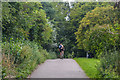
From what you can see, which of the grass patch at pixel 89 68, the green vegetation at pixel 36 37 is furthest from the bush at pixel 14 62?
the grass patch at pixel 89 68

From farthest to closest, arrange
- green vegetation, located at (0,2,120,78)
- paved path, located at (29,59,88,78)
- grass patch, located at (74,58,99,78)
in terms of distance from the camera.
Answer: grass patch, located at (74,58,99,78)
paved path, located at (29,59,88,78)
green vegetation, located at (0,2,120,78)

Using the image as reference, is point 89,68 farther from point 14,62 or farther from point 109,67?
point 14,62

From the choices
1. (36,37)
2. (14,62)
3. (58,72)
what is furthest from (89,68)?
(36,37)

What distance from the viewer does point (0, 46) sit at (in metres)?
9.95

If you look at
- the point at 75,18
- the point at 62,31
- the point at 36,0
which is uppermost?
the point at 36,0

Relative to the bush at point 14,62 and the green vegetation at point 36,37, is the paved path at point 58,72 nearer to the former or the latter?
the green vegetation at point 36,37

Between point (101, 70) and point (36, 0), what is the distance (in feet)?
37.7

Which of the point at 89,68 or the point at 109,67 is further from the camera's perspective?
the point at 89,68

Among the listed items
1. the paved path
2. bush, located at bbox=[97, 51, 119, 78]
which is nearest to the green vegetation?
bush, located at bbox=[97, 51, 119, 78]

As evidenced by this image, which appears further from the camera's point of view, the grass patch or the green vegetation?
the grass patch

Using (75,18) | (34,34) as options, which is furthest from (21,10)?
(75,18)

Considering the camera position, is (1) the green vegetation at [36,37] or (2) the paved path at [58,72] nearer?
(1) the green vegetation at [36,37]

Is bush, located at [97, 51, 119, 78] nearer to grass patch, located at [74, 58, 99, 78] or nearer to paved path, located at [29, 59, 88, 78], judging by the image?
grass patch, located at [74, 58, 99, 78]

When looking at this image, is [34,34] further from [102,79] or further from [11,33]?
[102,79]
